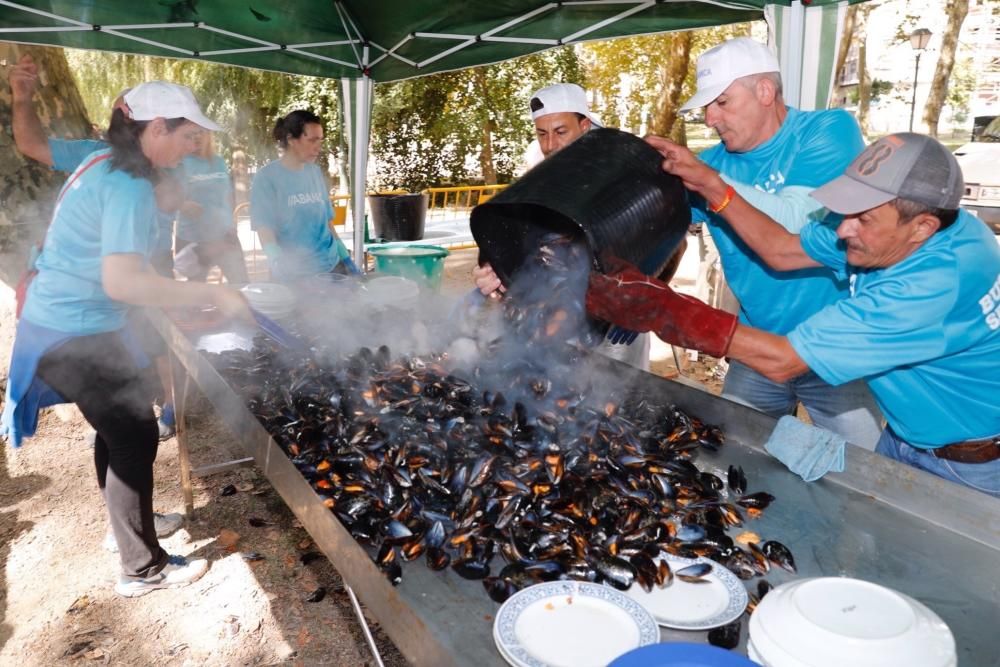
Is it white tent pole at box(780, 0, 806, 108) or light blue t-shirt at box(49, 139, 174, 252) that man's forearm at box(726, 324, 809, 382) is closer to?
white tent pole at box(780, 0, 806, 108)

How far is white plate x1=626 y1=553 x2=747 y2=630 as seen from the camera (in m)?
1.50

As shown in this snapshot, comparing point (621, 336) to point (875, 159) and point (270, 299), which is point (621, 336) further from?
point (270, 299)

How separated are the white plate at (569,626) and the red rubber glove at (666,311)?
0.88 metres

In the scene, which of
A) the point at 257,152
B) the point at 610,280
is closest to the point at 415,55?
the point at 610,280

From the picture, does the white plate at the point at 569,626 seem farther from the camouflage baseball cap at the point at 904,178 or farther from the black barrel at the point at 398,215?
the black barrel at the point at 398,215

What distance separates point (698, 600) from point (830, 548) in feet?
1.60

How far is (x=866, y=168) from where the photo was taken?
193 cm

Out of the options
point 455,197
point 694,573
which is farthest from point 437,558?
point 455,197

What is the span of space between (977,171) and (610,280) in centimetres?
1412

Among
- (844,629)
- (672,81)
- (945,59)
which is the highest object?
(945,59)

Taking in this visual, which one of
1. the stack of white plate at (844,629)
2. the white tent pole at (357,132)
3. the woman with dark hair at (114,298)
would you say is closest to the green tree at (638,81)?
the white tent pole at (357,132)

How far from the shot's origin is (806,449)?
2148mm

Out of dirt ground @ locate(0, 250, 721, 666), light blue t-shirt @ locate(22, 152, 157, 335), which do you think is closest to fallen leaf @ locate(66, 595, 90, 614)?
dirt ground @ locate(0, 250, 721, 666)

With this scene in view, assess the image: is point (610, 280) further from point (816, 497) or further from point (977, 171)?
point (977, 171)
